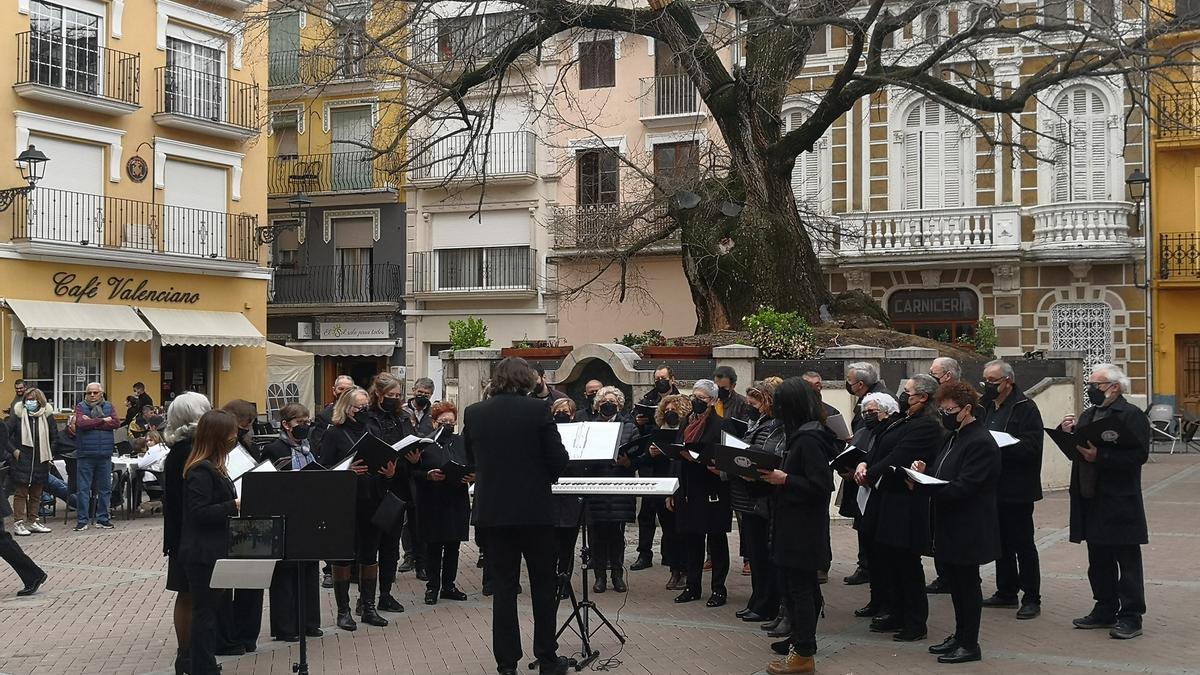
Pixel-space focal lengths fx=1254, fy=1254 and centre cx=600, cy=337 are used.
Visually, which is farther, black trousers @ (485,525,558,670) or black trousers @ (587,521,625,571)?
black trousers @ (587,521,625,571)

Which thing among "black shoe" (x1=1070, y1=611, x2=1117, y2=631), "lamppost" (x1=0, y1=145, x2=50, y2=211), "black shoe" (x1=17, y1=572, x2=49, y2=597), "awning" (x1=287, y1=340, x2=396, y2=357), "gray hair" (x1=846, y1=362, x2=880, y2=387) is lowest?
"black shoe" (x1=17, y1=572, x2=49, y2=597)

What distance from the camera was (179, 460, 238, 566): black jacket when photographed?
7.36m

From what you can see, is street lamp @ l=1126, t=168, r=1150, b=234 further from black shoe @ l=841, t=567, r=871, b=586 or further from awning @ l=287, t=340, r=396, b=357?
black shoe @ l=841, t=567, r=871, b=586

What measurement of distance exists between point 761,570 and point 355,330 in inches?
1096

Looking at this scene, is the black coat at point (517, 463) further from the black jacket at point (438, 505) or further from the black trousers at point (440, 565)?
the black trousers at point (440, 565)

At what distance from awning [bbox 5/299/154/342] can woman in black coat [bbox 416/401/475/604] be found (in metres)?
18.1

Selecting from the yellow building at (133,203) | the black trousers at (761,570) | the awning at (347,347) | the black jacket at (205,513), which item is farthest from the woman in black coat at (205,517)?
the awning at (347,347)

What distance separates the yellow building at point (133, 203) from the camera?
1024 inches

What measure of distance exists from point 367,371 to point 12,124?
1350 centimetres

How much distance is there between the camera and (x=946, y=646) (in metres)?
8.10

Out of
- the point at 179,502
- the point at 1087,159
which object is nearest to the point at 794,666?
the point at 179,502

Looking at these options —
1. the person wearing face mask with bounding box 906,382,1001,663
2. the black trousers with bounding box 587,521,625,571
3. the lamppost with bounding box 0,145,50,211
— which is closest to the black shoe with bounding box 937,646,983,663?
the person wearing face mask with bounding box 906,382,1001,663

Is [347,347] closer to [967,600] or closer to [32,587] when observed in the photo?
[32,587]

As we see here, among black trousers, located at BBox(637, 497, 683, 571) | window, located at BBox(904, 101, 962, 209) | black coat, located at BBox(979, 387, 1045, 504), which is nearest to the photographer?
black coat, located at BBox(979, 387, 1045, 504)
